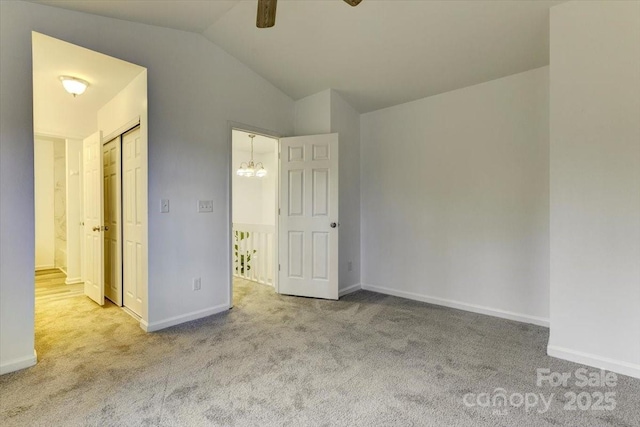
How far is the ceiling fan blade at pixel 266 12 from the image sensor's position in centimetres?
187

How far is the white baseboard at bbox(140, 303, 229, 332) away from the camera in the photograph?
2.89 meters

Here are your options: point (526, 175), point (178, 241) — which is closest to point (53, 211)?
point (178, 241)

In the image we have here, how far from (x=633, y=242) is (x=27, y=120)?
4245 mm

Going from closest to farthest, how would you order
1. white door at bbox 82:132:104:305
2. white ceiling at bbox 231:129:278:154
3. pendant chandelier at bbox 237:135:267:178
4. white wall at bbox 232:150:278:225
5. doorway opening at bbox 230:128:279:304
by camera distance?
white door at bbox 82:132:104:305
doorway opening at bbox 230:128:279:304
white ceiling at bbox 231:129:278:154
pendant chandelier at bbox 237:135:267:178
white wall at bbox 232:150:278:225

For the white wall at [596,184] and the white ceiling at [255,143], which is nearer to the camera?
the white wall at [596,184]

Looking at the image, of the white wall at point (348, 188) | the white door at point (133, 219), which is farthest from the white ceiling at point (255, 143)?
the white door at point (133, 219)

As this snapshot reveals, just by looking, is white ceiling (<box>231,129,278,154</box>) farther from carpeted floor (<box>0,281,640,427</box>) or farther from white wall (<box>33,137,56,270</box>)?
carpeted floor (<box>0,281,640,427</box>)

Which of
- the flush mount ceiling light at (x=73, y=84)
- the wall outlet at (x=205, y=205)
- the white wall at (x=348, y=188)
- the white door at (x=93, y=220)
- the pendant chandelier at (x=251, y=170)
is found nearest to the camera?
the flush mount ceiling light at (x=73, y=84)

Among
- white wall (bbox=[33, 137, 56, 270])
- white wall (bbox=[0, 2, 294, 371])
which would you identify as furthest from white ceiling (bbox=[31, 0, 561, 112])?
white wall (bbox=[33, 137, 56, 270])

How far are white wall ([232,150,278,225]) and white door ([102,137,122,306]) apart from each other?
10.9ft

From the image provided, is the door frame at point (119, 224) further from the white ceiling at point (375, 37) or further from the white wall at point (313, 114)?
the white wall at point (313, 114)

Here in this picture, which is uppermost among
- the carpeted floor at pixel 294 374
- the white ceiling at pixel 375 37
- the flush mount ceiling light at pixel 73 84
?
the white ceiling at pixel 375 37

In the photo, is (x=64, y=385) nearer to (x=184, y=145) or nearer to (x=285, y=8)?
(x=184, y=145)

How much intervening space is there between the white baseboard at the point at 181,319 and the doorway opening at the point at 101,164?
0.09 metres
